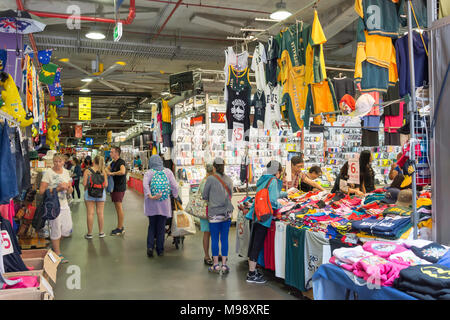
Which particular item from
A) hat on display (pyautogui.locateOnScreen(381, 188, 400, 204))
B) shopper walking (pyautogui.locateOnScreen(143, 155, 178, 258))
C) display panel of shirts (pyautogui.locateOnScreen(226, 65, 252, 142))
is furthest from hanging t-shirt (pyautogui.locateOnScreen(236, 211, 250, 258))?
hat on display (pyautogui.locateOnScreen(381, 188, 400, 204))

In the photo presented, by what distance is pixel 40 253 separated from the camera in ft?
14.5

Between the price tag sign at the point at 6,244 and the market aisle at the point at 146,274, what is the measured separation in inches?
46.0

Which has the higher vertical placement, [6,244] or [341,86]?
[341,86]

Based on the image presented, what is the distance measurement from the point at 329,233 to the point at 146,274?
256 centimetres

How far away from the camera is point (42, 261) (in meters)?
4.11

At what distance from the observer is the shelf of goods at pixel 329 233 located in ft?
8.21

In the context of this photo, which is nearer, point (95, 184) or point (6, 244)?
point (6, 244)

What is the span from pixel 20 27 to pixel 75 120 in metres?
22.6

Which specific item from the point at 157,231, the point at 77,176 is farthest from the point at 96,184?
the point at 77,176

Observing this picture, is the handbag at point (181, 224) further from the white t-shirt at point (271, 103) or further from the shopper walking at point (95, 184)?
the white t-shirt at point (271, 103)

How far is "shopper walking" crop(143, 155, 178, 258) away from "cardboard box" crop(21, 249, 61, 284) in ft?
5.73

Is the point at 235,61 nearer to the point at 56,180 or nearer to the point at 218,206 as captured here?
the point at 218,206

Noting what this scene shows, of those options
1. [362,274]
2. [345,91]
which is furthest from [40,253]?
[345,91]
